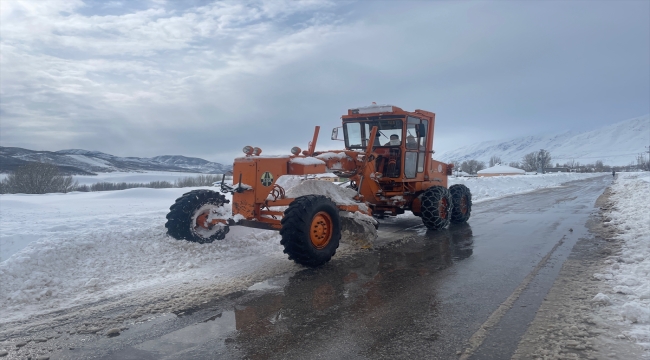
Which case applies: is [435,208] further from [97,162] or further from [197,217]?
[97,162]

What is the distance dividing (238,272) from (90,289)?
6.38 ft

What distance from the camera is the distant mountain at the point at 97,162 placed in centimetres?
8650

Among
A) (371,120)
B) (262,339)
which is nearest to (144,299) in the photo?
(262,339)

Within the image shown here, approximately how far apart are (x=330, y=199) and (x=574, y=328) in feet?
13.2

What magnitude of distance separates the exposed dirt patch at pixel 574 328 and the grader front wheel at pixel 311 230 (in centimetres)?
309

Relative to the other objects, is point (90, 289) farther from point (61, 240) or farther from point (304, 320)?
point (304, 320)

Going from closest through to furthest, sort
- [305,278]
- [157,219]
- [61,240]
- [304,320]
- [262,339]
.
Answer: [262,339], [304,320], [305,278], [61,240], [157,219]

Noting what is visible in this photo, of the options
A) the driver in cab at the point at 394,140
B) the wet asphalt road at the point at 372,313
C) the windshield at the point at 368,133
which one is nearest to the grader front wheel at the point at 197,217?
the wet asphalt road at the point at 372,313

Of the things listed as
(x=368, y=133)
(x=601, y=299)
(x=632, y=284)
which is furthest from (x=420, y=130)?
(x=601, y=299)

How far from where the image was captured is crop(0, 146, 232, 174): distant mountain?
86500mm

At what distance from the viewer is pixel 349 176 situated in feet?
31.4

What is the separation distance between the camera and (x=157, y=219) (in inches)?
360

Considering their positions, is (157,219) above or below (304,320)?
above

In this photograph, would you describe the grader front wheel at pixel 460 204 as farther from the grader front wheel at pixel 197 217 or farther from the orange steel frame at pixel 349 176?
the grader front wheel at pixel 197 217
